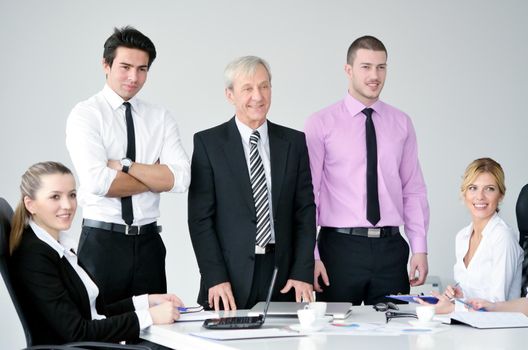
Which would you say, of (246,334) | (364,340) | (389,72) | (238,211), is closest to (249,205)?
(238,211)

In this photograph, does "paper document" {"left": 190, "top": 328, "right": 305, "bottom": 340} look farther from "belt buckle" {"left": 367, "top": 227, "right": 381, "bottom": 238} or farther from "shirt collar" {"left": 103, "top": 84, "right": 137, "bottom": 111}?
"shirt collar" {"left": 103, "top": 84, "right": 137, "bottom": 111}

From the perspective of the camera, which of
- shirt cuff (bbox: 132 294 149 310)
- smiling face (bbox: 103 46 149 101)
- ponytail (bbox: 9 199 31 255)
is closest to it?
ponytail (bbox: 9 199 31 255)

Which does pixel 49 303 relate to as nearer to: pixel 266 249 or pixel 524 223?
pixel 266 249

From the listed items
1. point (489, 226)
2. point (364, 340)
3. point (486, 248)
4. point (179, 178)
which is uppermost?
point (179, 178)

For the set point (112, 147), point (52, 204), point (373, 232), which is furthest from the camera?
point (373, 232)

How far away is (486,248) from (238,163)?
1345mm

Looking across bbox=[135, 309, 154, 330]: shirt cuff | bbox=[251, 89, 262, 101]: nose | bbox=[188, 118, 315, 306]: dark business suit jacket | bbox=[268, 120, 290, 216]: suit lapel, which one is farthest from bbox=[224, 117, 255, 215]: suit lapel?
bbox=[135, 309, 154, 330]: shirt cuff

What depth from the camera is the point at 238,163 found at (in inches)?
159

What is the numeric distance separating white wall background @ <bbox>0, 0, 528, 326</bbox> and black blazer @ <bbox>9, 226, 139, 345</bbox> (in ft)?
12.0

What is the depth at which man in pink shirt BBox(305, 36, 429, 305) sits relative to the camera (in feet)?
14.4

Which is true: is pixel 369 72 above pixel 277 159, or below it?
above

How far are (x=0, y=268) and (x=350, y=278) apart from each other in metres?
2.03

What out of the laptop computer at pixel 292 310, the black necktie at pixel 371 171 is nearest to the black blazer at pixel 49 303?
A: the laptop computer at pixel 292 310

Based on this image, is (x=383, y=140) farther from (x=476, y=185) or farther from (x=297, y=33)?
(x=297, y=33)
